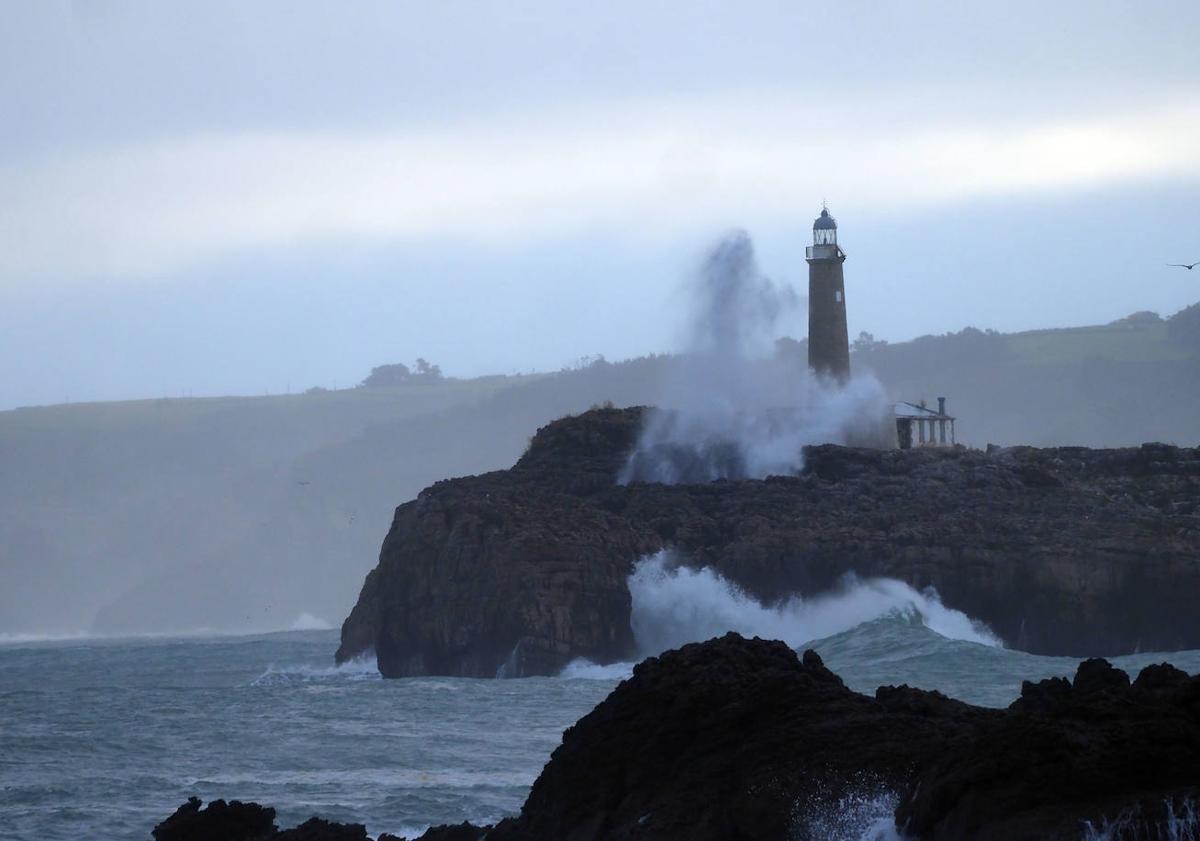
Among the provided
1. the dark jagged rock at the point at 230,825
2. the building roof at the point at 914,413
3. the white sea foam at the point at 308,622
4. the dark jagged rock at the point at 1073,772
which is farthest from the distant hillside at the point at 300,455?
the dark jagged rock at the point at 1073,772

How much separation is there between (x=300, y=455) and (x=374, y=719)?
112 metres

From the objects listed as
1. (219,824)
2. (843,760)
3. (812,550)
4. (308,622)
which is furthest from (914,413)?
(308,622)

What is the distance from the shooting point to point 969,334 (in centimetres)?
14288

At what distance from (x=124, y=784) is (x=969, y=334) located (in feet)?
397

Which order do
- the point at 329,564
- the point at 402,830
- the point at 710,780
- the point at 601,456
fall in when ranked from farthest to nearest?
the point at 329,564, the point at 601,456, the point at 402,830, the point at 710,780

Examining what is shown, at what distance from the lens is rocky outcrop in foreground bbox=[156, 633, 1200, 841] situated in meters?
12.8

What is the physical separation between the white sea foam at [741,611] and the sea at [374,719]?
0.04 metres

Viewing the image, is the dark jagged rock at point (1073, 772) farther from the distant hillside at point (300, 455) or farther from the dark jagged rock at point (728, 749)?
the distant hillside at point (300, 455)

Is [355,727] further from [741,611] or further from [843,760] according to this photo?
[843,760]

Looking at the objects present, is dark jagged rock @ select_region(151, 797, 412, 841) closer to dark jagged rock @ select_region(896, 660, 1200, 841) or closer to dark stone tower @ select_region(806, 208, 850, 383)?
dark jagged rock @ select_region(896, 660, 1200, 841)

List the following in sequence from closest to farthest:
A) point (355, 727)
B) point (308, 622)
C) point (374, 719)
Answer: point (355, 727) → point (374, 719) → point (308, 622)

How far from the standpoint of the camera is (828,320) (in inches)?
2138

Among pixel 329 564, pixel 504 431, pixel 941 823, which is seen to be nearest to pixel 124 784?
pixel 941 823

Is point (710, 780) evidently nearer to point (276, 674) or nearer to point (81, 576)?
point (276, 674)
